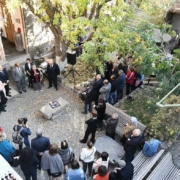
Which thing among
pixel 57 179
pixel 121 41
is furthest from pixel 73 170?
pixel 121 41

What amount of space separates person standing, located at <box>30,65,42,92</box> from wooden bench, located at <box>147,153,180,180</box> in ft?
20.4

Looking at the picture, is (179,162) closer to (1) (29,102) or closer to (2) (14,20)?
(1) (29,102)

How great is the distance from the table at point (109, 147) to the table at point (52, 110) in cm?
218

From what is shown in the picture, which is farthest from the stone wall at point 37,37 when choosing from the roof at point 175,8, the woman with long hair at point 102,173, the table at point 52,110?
the woman with long hair at point 102,173

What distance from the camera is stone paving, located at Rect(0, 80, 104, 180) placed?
29.9 feet

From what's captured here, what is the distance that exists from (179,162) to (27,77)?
7.41m

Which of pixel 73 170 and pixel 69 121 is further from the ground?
pixel 73 170

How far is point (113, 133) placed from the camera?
28.4 ft

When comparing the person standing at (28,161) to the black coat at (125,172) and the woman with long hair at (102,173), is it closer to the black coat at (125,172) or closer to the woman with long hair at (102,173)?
the woman with long hair at (102,173)

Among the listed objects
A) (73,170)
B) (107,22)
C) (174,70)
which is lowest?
(73,170)

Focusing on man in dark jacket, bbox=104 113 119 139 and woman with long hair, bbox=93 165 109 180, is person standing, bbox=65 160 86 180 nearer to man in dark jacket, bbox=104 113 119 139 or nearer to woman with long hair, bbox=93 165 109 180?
woman with long hair, bbox=93 165 109 180

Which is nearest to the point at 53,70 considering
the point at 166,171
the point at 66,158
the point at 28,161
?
the point at 66,158

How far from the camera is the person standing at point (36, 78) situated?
1062cm

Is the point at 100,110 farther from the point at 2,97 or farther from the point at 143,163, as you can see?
the point at 2,97
